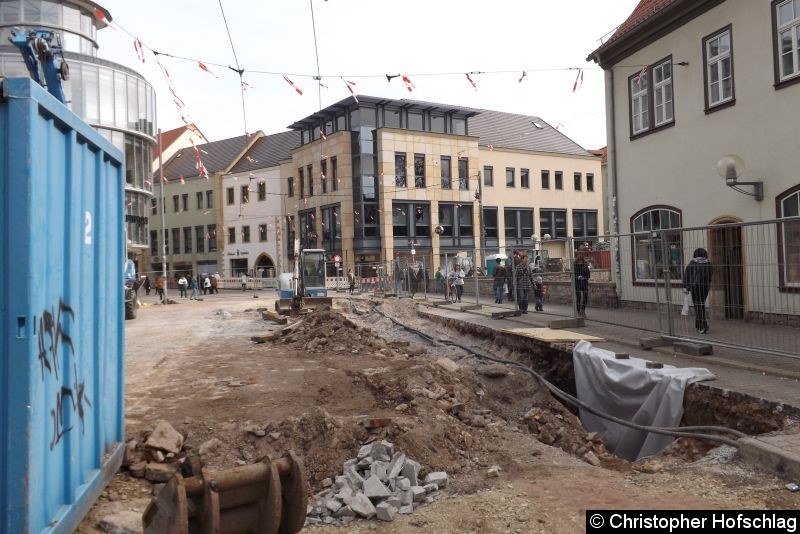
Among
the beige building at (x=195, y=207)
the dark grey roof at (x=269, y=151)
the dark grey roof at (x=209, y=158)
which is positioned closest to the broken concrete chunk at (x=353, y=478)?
the dark grey roof at (x=269, y=151)

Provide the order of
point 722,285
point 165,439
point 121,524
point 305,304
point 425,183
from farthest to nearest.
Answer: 1. point 425,183
2. point 305,304
3. point 722,285
4. point 165,439
5. point 121,524

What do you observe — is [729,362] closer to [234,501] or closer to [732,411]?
[732,411]

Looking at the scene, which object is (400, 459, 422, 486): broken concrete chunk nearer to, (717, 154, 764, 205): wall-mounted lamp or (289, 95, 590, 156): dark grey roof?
(717, 154, 764, 205): wall-mounted lamp

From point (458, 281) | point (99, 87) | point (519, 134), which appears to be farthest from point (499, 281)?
point (519, 134)

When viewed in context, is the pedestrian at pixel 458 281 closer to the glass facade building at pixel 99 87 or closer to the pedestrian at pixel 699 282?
the pedestrian at pixel 699 282

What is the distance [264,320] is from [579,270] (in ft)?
42.1

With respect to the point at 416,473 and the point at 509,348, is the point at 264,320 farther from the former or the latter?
the point at 416,473

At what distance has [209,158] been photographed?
5619cm

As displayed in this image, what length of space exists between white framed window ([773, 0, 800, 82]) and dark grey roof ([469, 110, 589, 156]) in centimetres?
3386

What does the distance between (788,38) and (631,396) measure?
797cm

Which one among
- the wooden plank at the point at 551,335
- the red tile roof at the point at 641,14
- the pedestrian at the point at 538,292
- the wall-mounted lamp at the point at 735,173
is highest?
the red tile roof at the point at 641,14

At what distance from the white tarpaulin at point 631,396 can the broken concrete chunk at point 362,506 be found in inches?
154

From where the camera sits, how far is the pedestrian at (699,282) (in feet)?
29.4

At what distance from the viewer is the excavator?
2971mm
